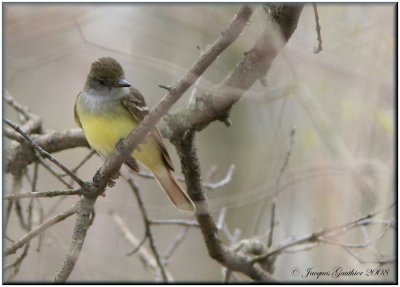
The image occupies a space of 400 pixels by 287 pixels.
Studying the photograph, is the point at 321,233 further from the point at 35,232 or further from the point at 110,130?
the point at 35,232

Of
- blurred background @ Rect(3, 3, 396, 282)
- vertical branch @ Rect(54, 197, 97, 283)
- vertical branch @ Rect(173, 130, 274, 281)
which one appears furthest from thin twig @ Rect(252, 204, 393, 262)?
vertical branch @ Rect(54, 197, 97, 283)

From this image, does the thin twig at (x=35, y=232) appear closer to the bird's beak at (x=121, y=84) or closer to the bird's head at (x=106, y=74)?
the bird's beak at (x=121, y=84)

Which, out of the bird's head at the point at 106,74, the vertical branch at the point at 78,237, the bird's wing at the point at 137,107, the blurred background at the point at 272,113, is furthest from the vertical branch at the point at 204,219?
the vertical branch at the point at 78,237

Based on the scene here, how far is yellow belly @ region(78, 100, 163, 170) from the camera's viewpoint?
140 inches

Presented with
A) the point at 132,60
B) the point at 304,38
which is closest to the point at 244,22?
the point at 132,60

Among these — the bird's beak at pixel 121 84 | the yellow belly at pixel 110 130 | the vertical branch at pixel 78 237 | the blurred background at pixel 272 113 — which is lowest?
the blurred background at pixel 272 113

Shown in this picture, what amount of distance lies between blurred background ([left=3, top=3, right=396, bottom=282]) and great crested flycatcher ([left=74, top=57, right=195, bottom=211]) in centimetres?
21

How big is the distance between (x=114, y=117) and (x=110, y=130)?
105mm

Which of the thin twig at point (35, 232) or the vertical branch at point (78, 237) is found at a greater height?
the thin twig at point (35, 232)

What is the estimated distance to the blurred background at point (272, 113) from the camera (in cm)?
450

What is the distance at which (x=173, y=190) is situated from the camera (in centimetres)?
387

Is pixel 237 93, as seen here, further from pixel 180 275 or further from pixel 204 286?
pixel 180 275

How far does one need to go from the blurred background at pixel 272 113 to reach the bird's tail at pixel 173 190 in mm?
421

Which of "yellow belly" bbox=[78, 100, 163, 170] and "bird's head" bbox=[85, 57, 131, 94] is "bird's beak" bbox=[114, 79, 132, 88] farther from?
"yellow belly" bbox=[78, 100, 163, 170]
